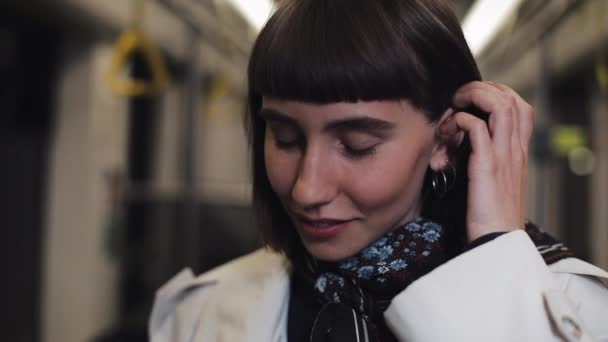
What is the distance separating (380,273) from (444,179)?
0.19 metres

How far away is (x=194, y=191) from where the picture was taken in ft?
8.02

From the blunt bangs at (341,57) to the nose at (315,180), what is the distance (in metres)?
0.08

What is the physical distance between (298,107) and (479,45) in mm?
1592

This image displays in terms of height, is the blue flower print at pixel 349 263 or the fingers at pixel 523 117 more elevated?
the fingers at pixel 523 117

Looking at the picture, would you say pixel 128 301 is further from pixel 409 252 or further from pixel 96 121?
pixel 409 252

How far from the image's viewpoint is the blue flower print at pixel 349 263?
0.90 m

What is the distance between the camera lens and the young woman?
0.77m

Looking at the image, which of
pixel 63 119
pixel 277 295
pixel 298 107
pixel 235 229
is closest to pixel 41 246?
pixel 63 119

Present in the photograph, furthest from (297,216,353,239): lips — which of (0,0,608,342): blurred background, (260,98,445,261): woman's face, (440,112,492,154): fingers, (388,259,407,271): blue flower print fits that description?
(0,0,608,342): blurred background

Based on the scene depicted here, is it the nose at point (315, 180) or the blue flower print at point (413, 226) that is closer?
the nose at point (315, 180)

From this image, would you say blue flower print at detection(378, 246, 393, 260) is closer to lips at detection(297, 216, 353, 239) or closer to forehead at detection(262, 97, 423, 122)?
lips at detection(297, 216, 353, 239)

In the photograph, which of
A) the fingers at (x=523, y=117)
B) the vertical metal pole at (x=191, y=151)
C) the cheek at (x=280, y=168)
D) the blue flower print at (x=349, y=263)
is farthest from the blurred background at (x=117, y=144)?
the blue flower print at (x=349, y=263)

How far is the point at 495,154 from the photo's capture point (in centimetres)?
85

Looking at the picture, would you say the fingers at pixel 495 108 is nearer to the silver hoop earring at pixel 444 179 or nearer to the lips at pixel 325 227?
the silver hoop earring at pixel 444 179
